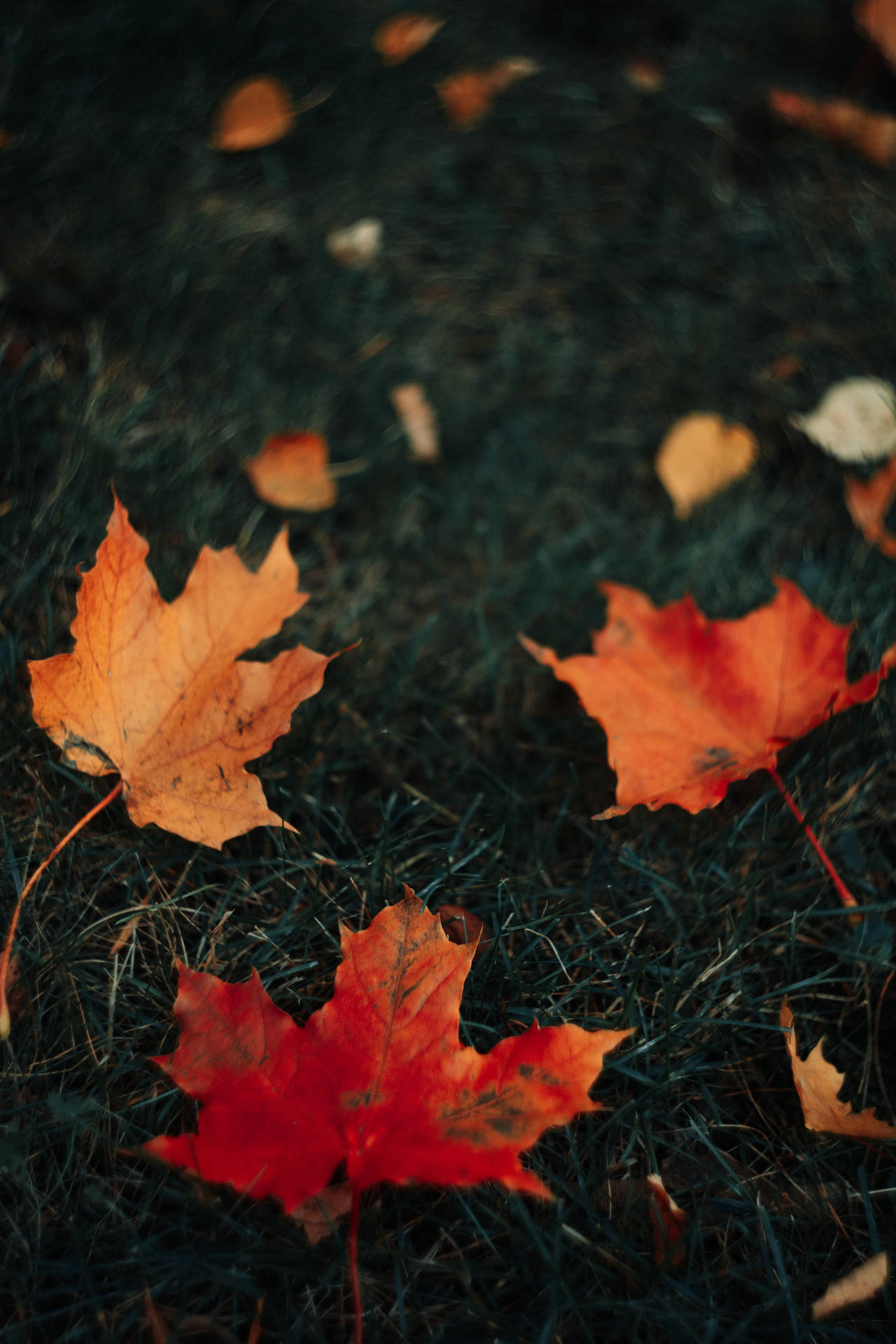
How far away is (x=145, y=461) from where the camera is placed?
1.45 meters

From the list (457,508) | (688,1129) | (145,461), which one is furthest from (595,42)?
(688,1129)

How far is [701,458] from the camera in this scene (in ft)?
5.32

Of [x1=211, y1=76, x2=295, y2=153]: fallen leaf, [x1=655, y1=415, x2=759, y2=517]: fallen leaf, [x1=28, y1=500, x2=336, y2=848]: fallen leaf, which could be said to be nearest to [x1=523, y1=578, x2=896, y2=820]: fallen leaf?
[x1=28, y1=500, x2=336, y2=848]: fallen leaf

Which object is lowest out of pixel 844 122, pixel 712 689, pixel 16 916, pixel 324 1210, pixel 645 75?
pixel 324 1210

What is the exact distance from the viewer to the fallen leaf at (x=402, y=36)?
73.8 inches

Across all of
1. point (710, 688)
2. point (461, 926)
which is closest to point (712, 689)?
point (710, 688)

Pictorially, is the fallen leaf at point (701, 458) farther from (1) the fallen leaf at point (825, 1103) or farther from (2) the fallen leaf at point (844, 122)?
(1) the fallen leaf at point (825, 1103)

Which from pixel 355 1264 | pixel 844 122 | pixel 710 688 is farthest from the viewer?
pixel 844 122

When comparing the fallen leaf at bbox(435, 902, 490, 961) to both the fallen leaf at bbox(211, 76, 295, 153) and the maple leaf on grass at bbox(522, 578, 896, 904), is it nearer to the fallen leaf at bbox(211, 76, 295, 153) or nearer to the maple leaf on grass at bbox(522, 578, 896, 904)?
the maple leaf on grass at bbox(522, 578, 896, 904)

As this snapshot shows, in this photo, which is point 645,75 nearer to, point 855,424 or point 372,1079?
point 855,424

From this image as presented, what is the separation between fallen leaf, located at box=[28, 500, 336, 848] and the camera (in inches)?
38.9

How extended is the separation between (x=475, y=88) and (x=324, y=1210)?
2140mm

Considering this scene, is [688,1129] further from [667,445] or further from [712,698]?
[667,445]

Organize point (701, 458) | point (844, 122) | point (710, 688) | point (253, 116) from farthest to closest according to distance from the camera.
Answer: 1. point (844, 122)
2. point (253, 116)
3. point (701, 458)
4. point (710, 688)
